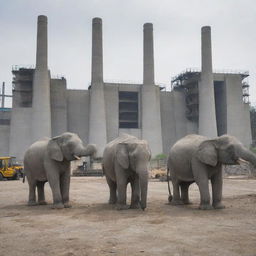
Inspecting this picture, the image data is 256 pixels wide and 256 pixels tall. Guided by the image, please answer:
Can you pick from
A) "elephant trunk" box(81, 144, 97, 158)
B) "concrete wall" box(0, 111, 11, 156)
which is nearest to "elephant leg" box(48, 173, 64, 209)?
"elephant trunk" box(81, 144, 97, 158)

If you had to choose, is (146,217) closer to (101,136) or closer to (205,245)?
(205,245)

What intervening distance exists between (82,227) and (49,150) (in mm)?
4965

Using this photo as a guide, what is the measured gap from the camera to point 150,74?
231 ft

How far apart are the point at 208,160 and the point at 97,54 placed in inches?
2295

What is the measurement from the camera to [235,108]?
74500mm

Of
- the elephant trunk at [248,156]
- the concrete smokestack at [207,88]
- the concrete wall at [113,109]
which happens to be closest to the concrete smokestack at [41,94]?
the concrete wall at [113,109]

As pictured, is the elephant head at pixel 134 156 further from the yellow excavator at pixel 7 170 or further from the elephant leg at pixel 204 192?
the yellow excavator at pixel 7 170

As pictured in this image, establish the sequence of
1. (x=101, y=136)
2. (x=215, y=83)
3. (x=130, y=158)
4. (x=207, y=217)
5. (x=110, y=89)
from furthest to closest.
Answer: (x=215, y=83) < (x=110, y=89) < (x=101, y=136) < (x=130, y=158) < (x=207, y=217)

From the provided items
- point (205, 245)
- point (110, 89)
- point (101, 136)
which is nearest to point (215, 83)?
point (110, 89)

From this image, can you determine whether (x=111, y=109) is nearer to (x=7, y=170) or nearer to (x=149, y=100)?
(x=149, y=100)

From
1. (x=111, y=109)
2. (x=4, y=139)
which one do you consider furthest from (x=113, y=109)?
(x=4, y=139)

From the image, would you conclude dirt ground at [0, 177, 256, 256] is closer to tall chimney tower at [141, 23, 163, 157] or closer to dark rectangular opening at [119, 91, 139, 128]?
tall chimney tower at [141, 23, 163, 157]

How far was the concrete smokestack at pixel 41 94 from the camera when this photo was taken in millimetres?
64812

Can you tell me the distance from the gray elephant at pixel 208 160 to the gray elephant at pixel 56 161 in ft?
11.0
